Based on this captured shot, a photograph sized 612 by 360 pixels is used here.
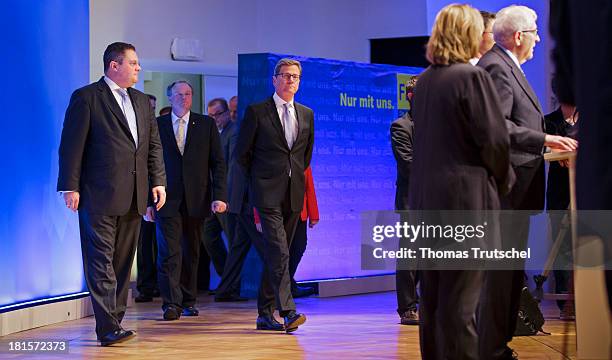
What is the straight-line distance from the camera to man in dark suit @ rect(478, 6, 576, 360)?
13.7 feet

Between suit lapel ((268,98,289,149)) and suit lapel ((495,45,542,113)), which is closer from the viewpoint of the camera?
suit lapel ((495,45,542,113))

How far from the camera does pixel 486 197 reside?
→ 3.61 m

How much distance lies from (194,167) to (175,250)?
0.64 metres

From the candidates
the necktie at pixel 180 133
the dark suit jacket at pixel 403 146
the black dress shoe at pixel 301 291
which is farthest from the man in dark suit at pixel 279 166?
the black dress shoe at pixel 301 291

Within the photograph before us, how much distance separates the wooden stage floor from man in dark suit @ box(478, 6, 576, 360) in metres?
0.31

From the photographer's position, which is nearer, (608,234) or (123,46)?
(608,234)

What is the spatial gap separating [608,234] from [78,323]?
5.73 metres

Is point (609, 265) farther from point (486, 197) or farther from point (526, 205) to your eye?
point (526, 205)

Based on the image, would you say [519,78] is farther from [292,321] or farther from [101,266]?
[101,266]

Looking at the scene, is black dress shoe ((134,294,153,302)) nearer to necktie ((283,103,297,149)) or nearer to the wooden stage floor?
the wooden stage floor

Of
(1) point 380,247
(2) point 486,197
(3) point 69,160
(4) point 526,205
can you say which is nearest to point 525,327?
(4) point 526,205

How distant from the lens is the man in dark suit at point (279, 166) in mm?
6160

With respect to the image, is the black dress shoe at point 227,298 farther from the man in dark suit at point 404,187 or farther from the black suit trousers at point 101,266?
the black suit trousers at point 101,266

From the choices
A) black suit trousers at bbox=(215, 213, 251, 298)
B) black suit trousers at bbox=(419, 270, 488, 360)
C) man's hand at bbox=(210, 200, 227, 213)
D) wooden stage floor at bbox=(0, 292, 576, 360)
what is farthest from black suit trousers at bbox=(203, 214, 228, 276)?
black suit trousers at bbox=(419, 270, 488, 360)
